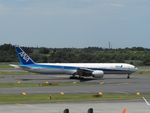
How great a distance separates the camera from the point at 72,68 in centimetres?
8219

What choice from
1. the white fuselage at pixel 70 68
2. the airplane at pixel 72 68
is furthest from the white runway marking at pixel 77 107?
the white fuselage at pixel 70 68

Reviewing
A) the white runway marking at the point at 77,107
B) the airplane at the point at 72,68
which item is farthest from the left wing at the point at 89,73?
the white runway marking at the point at 77,107

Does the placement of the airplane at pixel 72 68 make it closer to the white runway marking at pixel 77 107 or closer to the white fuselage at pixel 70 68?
the white fuselage at pixel 70 68

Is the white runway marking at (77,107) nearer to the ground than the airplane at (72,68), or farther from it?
nearer to the ground

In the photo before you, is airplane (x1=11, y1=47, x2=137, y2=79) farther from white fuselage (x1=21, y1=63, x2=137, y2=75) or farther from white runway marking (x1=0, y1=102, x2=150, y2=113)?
white runway marking (x1=0, y1=102, x2=150, y2=113)

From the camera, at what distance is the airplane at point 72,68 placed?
8038 cm

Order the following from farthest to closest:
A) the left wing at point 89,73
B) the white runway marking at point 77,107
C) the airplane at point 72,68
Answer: the airplane at point 72,68, the left wing at point 89,73, the white runway marking at point 77,107

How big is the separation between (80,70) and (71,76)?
2635mm

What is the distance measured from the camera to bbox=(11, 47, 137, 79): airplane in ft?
264

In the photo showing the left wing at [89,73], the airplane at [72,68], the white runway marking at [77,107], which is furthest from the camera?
the airplane at [72,68]

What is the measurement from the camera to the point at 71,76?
83.7 meters

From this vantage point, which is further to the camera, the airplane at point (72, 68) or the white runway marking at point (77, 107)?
the airplane at point (72, 68)

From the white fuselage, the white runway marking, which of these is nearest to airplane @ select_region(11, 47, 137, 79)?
the white fuselage

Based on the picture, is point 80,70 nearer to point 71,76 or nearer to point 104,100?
point 71,76
